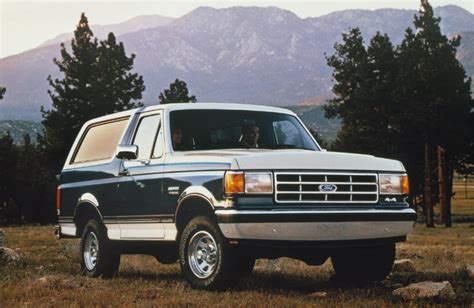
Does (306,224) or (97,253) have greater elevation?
(306,224)

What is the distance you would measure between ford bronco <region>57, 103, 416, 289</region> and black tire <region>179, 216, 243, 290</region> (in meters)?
0.01

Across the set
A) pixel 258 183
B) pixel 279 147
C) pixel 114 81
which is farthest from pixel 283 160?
pixel 114 81

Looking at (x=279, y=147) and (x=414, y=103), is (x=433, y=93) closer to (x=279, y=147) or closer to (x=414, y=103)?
(x=414, y=103)

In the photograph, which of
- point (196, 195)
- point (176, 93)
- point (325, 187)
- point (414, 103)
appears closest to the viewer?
point (325, 187)

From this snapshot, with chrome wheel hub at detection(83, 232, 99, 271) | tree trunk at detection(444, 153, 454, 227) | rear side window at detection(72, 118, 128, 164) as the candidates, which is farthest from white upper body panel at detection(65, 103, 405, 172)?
tree trunk at detection(444, 153, 454, 227)

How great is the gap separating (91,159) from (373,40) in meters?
48.6

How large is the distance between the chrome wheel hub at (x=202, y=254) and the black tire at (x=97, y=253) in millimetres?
2408

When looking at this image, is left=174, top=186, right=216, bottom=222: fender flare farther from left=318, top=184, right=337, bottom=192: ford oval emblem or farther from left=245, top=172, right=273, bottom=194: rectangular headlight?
left=318, top=184, right=337, bottom=192: ford oval emblem

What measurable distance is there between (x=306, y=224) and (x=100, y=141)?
4544 mm

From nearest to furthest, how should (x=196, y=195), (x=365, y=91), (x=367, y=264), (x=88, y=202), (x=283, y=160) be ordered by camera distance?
(x=283, y=160)
(x=196, y=195)
(x=367, y=264)
(x=88, y=202)
(x=365, y=91)

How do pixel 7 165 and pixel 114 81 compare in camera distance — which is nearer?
pixel 114 81

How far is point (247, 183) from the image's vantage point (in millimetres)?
7742

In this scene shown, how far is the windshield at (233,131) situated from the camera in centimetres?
930

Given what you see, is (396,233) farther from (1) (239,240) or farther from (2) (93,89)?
(2) (93,89)
